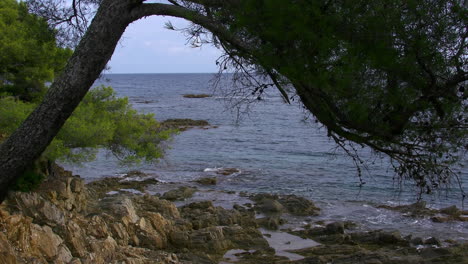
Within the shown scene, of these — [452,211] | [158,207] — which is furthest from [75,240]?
[452,211]

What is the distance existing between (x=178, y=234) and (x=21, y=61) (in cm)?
742

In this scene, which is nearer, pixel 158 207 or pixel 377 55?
pixel 377 55

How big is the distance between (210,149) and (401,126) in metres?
26.0

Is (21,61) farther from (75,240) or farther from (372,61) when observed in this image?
(372,61)

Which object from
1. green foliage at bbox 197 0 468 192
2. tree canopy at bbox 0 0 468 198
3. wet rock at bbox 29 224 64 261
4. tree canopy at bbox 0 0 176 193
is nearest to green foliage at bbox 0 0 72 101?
tree canopy at bbox 0 0 176 193

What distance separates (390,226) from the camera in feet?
51.2

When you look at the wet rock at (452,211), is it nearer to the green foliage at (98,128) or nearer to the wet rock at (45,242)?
the green foliage at (98,128)

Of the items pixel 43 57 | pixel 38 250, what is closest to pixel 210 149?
pixel 43 57

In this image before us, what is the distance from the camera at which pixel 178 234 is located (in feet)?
38.6

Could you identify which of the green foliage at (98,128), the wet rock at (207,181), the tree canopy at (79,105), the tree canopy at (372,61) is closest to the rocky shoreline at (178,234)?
the green foliage at (98,128)

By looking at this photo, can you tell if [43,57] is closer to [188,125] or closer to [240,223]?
[240,223]

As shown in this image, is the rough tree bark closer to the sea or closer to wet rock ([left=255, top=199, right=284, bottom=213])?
the sea

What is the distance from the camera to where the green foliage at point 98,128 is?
11219mm

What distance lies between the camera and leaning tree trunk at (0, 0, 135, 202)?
552 cm
